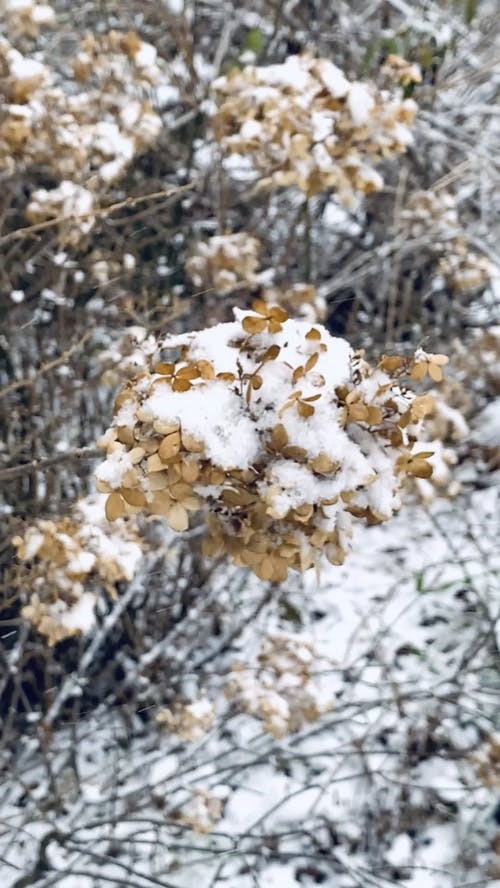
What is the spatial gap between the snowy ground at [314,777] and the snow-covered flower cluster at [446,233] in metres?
1.38

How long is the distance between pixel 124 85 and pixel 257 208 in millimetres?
1170

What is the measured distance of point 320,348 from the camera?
3.39 ft

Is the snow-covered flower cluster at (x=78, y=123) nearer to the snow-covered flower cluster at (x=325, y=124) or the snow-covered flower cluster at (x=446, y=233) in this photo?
the snow-covered flower cluster at (x=325, y=124)

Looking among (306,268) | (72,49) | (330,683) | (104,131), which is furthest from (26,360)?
(72,49)

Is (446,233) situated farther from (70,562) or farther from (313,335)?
(313,335)

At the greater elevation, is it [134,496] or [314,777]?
[134,496]

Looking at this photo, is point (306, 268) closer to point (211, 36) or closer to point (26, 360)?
point (26, 360)

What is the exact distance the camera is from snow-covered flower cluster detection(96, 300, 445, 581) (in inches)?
37.3

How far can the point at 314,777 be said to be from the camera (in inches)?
121

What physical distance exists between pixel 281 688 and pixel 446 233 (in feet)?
7.47

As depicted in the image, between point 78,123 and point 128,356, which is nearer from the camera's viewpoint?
point 128,356

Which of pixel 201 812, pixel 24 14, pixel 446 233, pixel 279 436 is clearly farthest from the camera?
pixel 446 233

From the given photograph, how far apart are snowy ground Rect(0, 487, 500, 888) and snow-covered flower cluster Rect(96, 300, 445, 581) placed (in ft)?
5.51

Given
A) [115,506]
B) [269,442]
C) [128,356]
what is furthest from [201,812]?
[269,442]
